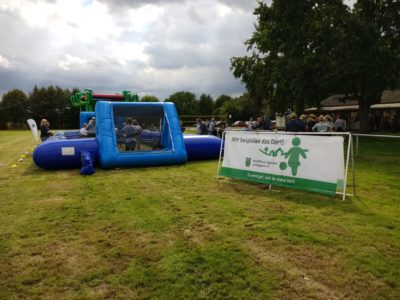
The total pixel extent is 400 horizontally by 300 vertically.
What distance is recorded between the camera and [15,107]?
62812 mm

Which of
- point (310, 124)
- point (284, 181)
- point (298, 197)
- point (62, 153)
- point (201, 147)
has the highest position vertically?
point (310, 124)

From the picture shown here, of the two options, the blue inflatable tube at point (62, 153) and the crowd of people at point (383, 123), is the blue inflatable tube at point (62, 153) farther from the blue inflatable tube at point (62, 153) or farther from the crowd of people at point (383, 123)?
the crowd of people at point (383, 123)

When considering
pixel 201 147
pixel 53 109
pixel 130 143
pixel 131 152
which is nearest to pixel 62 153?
pixel 131 152

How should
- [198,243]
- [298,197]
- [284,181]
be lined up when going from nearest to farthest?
1. [198,243]
2. [298,197]
3. [284,181]

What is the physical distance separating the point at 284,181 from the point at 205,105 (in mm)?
82559

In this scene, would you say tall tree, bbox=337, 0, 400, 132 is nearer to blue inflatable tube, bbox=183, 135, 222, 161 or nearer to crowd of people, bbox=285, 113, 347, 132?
crowd of people, bbox=285, 113, 347, 132

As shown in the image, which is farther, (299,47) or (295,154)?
(299,47)

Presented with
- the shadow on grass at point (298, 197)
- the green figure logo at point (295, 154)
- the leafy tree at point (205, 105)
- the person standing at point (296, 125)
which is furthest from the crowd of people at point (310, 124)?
the leafy tree at point (205, 105)

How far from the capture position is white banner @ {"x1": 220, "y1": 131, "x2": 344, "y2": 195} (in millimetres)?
6539

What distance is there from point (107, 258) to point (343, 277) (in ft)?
8.18

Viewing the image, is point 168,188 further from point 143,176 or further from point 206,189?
point 143,176

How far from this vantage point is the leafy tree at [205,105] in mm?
88562

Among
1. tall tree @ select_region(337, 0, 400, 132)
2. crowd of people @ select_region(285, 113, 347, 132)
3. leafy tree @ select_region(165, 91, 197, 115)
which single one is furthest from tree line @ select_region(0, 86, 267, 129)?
crowd of people @ select_region(285, 113, 347, 132)

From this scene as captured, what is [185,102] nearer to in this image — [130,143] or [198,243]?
[130,143]
